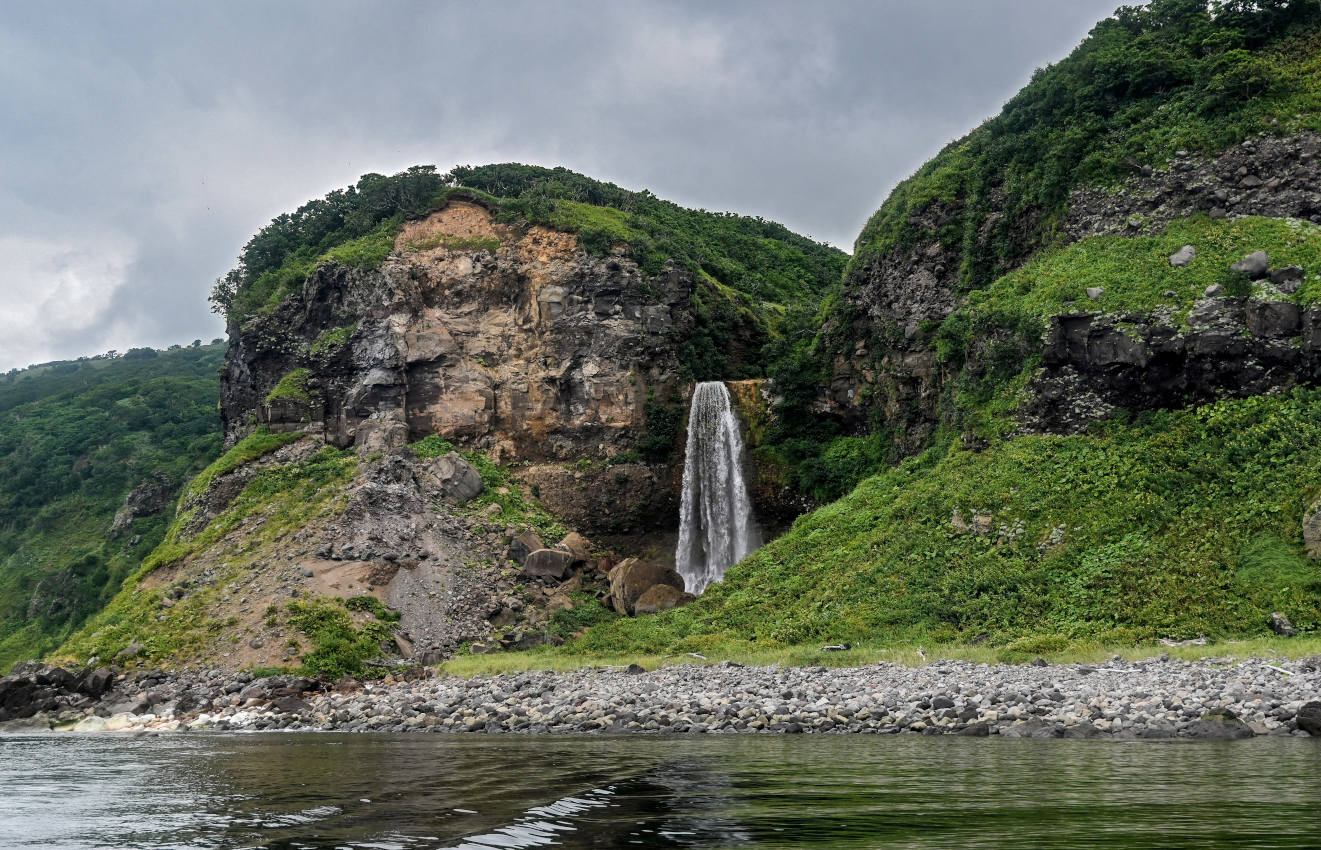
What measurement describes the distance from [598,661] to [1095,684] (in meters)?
17.0

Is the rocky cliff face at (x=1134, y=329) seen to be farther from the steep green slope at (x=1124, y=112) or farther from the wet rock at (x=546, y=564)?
the wet rock at (x=546, y=564)

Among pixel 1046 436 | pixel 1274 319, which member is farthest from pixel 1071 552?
pixel 1274 319

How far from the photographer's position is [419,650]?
123 ft

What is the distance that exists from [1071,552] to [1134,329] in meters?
9.26

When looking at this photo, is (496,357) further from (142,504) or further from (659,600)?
(142,504)

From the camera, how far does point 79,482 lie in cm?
8181

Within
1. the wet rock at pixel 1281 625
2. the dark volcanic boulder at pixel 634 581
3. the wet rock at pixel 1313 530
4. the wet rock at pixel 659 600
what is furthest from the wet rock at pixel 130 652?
the wet rock at pixel 1313 530

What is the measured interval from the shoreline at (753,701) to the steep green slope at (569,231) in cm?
3089

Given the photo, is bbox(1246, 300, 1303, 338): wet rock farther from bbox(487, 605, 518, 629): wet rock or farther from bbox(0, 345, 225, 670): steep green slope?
bbox(0, 345, 225, 670): steep green slope

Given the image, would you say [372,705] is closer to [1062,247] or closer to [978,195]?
[1062,247]

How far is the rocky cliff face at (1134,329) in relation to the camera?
30438 millimetres

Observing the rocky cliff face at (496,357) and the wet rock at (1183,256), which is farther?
the rocky cliff face at (496,357)

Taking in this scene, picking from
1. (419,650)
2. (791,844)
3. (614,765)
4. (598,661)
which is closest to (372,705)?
(598,661)

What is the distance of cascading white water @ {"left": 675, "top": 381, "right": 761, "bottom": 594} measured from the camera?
4728cm
